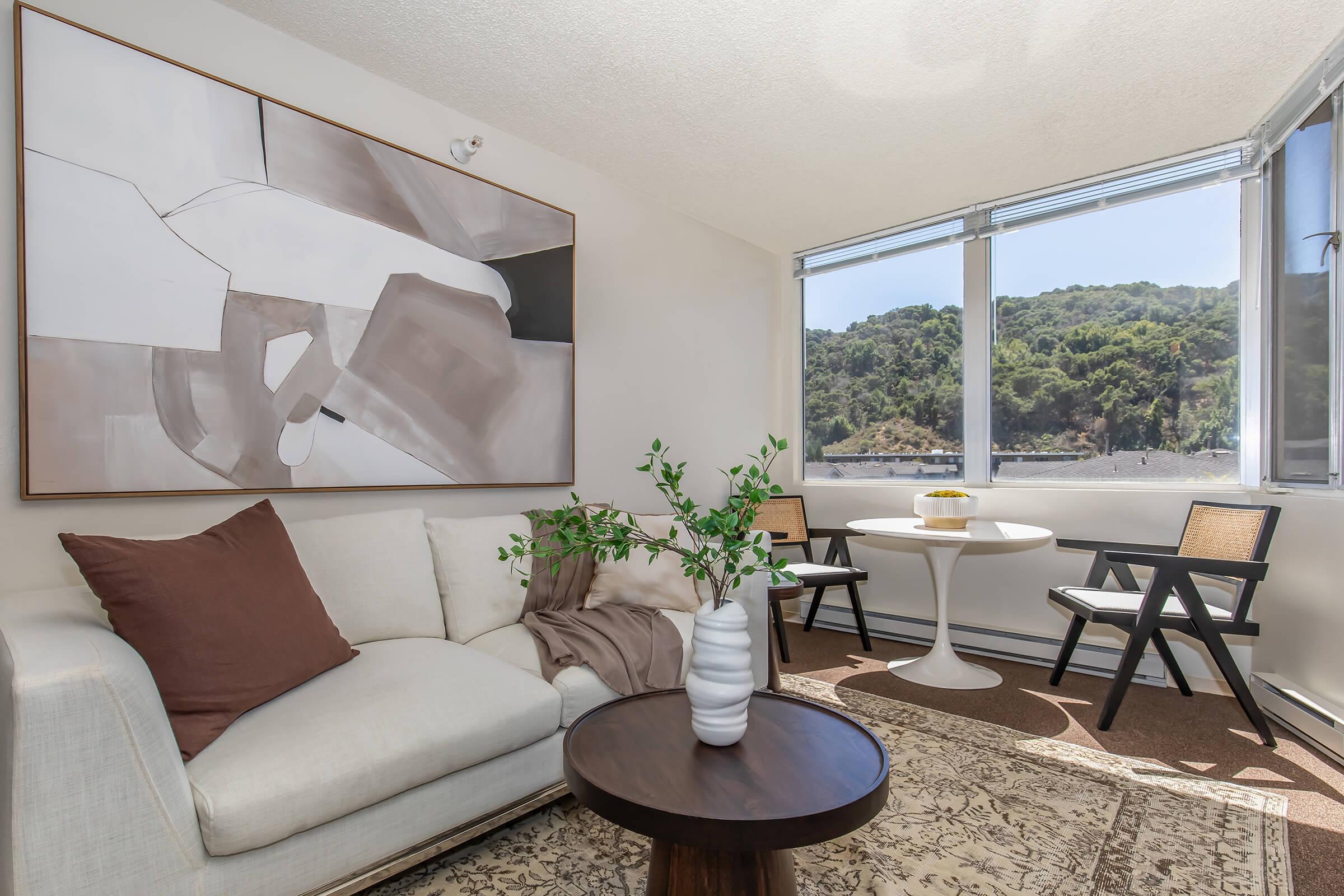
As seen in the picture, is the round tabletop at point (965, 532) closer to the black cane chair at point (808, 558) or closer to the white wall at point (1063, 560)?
the black cane chair at point (808, 558)

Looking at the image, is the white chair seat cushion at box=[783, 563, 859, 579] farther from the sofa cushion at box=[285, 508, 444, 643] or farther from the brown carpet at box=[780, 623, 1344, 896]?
the sofa cushion at box=[285, 508, 444, 643]

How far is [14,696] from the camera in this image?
44.1 inches

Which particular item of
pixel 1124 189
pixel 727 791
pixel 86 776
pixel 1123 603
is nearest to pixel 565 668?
pixel 727 791

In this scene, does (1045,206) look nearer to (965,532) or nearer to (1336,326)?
(1336,326)

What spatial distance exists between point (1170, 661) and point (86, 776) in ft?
12.3

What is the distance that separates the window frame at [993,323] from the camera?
320 cm

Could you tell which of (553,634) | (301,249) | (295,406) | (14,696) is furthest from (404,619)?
(301,249)

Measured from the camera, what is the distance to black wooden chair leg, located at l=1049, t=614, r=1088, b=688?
10.3 ft

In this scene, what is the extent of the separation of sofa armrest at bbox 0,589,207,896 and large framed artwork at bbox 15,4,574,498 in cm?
87

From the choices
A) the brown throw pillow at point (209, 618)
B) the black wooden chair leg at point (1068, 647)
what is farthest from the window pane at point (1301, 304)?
the brown throw pillow at point (209, 618)

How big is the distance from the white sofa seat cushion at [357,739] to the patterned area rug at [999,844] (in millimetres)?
301

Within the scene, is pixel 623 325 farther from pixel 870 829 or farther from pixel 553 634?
pixel 870 829

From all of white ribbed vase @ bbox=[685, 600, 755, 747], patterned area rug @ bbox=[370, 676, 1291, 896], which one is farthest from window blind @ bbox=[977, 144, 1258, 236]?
white ribbed vase @ bbox=[685, 600, 755, 747]

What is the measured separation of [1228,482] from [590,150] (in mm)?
3606
